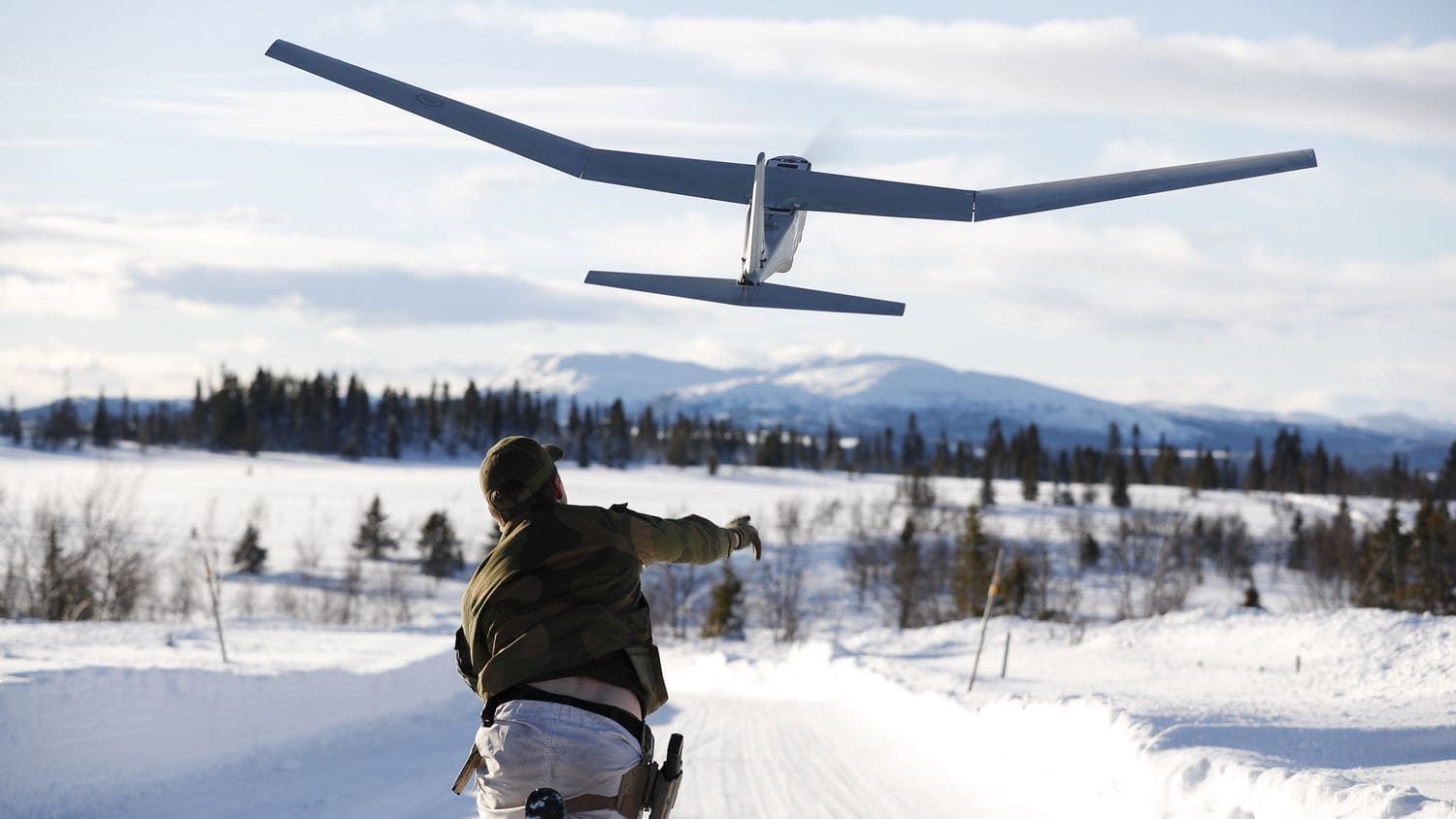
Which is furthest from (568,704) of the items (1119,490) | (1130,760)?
(1119,490)

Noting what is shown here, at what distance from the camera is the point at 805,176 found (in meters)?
7.82

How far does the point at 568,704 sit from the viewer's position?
3.52 meters

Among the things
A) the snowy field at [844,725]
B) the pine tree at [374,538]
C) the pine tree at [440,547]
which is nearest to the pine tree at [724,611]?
the pine tree at [440,547]

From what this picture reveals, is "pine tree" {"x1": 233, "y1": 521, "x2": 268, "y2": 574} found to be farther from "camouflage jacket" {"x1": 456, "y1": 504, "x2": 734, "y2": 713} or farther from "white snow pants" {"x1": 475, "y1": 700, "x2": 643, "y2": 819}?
"white snow pants" {"x1": 475, "y1": 700, "x2": 643, "y2": 819}

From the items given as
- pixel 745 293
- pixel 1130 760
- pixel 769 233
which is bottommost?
pixel 1130 760

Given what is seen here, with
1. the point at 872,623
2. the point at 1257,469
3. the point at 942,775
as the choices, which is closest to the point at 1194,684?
the point at 942,775

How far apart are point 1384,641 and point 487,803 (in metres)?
18.0

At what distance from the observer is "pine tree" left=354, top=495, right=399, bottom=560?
7656cm

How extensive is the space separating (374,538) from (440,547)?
666 centimetres

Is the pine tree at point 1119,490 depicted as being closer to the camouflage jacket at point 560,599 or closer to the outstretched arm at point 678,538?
the outstretched arm at point 678,538

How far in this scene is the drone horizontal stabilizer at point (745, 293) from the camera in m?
8.30

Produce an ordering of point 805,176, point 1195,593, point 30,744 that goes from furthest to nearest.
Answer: point 1195,593 < point 30,744 < point 805,176

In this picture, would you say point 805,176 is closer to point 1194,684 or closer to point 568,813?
point 568,813

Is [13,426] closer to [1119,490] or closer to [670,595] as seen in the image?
[670,595]
